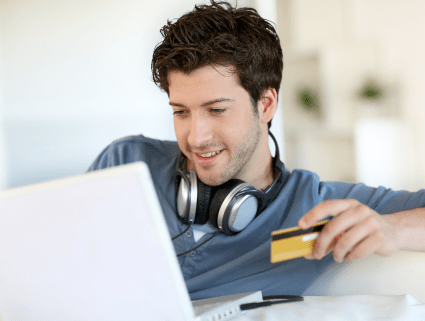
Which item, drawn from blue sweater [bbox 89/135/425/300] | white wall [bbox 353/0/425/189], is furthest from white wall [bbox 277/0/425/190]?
blue sweater [bbox 89/135/425/300]

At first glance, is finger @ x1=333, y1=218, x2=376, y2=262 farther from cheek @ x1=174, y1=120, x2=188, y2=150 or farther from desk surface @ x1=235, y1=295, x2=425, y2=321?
cheek @ x1=174, y1=120, x2=188, y2=150

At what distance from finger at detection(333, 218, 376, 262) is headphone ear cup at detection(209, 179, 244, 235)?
34 centimetres

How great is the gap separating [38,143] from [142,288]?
1647mm

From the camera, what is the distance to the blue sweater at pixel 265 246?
3.43 ft

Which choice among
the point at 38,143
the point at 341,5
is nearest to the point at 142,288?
the point at 38,143

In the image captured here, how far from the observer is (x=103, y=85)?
204 cm

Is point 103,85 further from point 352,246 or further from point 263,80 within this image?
point 352,246

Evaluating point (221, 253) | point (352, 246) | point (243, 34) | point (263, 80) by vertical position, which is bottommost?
point (221, 253)

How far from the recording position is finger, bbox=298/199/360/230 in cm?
68

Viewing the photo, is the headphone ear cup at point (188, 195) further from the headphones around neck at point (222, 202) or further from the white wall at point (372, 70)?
the white wall at point (372, 70)

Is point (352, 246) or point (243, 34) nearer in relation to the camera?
point (352, 246)

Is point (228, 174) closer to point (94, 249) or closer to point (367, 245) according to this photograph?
point (367, 245)

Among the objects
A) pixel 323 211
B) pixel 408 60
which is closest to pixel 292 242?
pixel 323 211

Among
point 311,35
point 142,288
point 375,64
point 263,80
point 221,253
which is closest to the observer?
point 142,288
